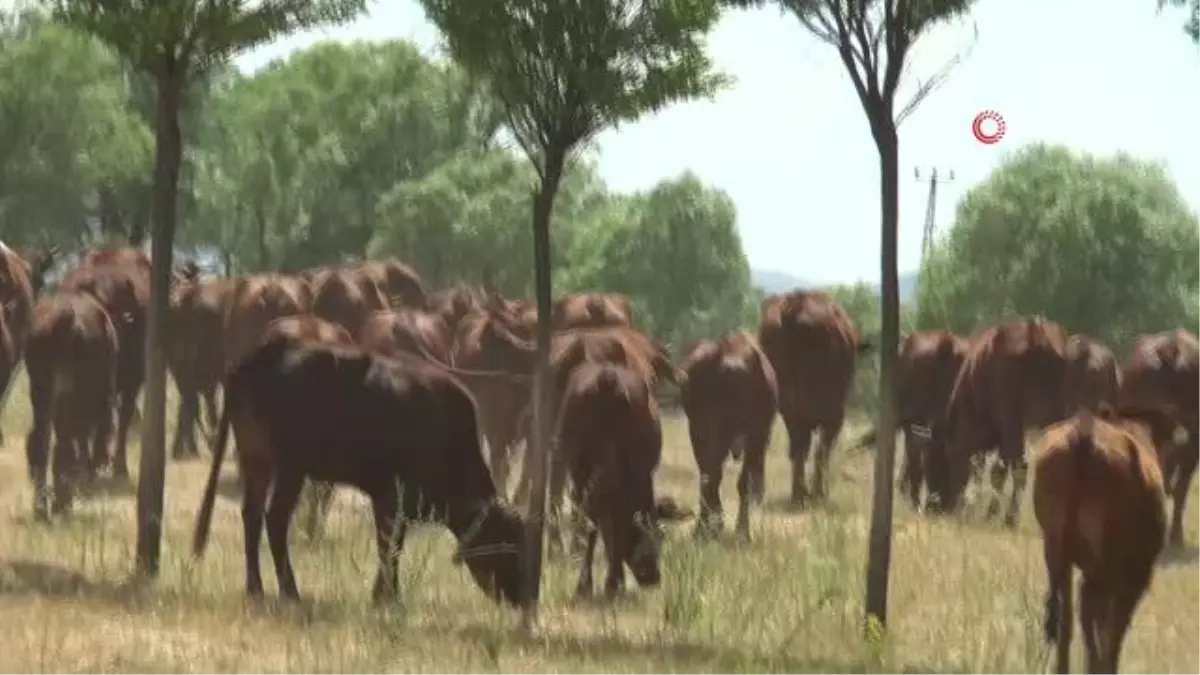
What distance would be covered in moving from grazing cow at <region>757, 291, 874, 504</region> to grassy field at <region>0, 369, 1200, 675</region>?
419 cm

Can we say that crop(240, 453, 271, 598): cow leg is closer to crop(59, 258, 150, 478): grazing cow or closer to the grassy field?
the grassy field

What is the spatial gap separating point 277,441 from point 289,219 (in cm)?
3927

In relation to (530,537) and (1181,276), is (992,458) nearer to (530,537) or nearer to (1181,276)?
(530,537)

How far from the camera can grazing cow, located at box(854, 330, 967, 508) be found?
21.0 m

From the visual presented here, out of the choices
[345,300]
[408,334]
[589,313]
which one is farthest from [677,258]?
[408,334]

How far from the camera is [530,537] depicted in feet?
37.3

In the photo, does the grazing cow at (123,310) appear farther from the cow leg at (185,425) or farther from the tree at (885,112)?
the tree at (885,112)

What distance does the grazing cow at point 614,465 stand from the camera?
1208cm

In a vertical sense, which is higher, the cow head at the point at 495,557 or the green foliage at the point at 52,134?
the green foliage at the point at 52,134

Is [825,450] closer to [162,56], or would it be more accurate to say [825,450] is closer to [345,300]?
[345,300]

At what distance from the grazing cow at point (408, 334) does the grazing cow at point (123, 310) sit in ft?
9.22

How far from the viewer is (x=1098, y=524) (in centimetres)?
909

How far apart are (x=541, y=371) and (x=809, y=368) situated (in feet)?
27.7

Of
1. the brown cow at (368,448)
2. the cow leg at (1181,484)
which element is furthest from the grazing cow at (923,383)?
the brown cow at (368,448)
